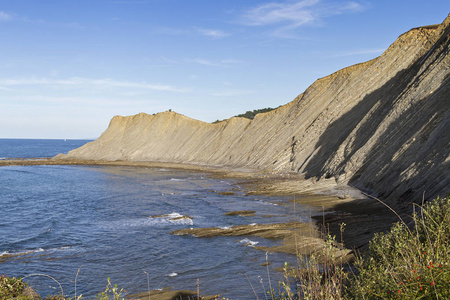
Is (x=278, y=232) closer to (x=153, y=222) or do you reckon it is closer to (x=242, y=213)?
(x=242, y=213)

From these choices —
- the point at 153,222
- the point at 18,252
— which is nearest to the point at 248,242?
the point at 153,222

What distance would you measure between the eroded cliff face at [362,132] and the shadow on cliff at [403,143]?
0.08m

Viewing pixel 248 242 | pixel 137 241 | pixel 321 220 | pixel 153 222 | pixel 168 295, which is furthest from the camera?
pixel 153 222

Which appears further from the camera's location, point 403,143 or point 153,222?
point 153,222

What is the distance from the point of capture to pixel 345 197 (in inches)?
1119

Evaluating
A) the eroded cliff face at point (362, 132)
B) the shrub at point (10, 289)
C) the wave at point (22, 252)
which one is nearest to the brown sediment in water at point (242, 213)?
the eroded cliff face at point (362, 132)

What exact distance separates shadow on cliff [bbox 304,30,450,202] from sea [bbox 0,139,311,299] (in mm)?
6270

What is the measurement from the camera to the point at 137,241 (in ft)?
73.6

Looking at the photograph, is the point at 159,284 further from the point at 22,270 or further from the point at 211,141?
the point at 211,141

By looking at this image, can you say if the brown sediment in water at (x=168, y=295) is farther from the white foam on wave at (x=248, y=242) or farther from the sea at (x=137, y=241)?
the white foam on wave at (x=248, y=242)

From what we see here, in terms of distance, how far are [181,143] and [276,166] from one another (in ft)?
125

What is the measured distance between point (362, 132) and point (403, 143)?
9435 mm

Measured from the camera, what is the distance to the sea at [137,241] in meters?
15.6

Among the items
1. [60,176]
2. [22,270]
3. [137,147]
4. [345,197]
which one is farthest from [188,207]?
[137,147]
